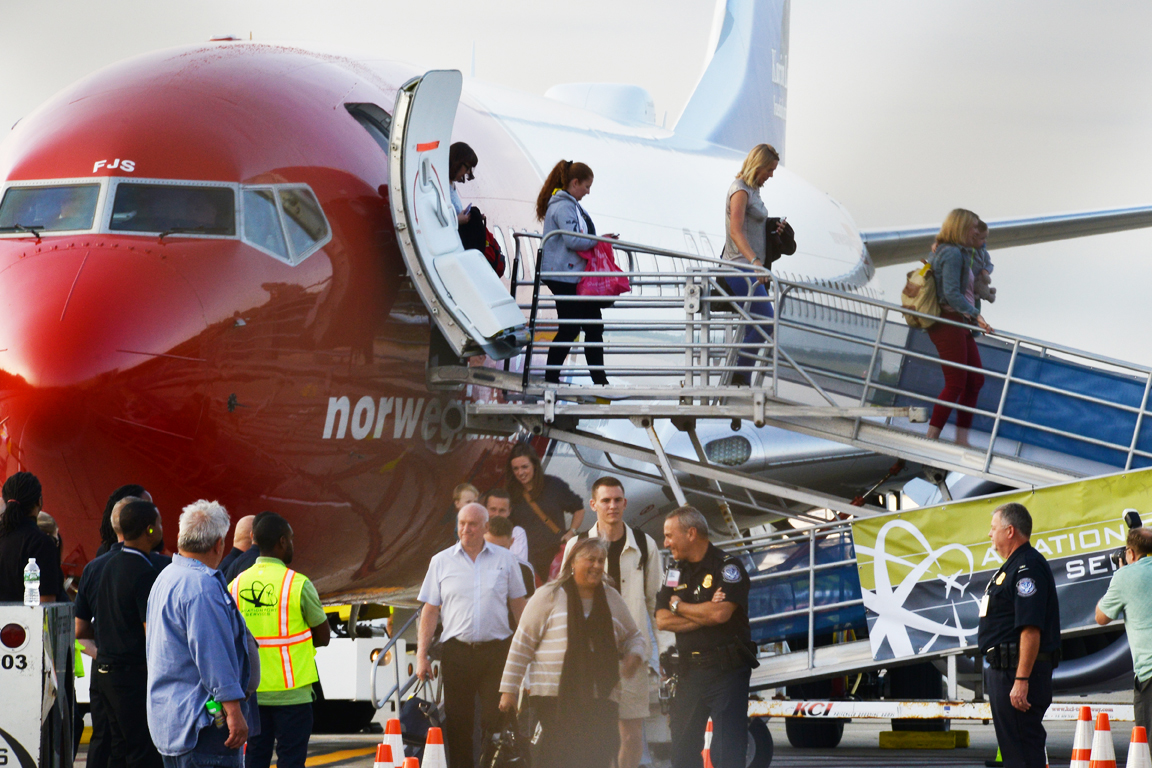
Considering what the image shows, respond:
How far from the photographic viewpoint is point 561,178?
8883 mm

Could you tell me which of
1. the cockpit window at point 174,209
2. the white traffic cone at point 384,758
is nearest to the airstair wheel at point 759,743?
the white traffic cone at point 384,758

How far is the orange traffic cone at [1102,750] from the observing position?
6.39m

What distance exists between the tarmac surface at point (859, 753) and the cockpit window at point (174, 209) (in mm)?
3938

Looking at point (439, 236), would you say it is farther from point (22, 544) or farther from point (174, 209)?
point (22, 544)

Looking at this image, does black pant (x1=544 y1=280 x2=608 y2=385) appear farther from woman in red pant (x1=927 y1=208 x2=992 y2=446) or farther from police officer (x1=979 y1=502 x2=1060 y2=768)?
police officer (x1=979 y1=502 x2=1060 y2=768)

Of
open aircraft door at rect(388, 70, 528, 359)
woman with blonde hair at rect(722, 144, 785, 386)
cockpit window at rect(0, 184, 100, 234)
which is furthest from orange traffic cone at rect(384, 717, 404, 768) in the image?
woman with blonde hair at rect(722, 144, 785, 386)

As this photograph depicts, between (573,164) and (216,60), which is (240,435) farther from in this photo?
(573,164)

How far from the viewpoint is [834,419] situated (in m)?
8.42

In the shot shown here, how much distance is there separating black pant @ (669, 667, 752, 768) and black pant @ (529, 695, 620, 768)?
0.99ft

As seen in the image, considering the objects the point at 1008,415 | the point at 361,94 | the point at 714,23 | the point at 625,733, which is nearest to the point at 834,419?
the point at 1008,415

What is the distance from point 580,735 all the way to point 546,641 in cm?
42

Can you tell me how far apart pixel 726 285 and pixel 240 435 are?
12.0 ft

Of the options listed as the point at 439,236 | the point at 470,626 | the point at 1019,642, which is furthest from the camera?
the point at 439,236

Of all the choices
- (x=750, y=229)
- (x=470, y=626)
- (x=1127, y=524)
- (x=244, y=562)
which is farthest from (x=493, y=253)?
(x=1127, y=524)
